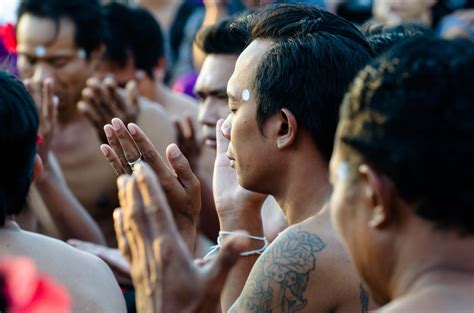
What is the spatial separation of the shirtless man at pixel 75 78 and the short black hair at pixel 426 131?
3.93 metres

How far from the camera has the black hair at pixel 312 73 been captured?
3.02 m

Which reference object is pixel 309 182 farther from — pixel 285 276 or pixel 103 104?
pixel 103 104

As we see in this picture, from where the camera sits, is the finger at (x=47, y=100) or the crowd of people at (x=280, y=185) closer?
the crowd of people at (x=280, y=185)

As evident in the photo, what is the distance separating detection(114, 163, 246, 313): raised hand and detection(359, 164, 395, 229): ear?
31 cm

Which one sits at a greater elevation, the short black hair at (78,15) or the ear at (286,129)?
the ear at (286,129)

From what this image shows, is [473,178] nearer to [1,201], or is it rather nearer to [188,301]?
[188,301]

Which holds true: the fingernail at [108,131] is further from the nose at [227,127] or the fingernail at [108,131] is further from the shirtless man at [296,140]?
the nose at [227,127]

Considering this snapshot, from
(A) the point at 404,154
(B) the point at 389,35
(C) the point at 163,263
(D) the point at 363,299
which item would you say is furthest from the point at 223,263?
(B) the point at 389,35

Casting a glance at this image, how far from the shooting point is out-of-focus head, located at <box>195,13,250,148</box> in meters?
→ 5.13

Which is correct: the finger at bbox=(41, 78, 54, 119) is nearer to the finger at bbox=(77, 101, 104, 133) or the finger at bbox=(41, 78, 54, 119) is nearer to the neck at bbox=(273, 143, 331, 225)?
the finger at bbox=(77, 101, 104, 133)

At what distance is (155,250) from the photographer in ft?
6.79

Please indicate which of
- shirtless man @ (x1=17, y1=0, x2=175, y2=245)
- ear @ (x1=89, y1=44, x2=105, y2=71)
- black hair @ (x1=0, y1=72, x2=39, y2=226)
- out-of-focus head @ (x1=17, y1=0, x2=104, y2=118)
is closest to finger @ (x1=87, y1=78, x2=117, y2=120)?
shirtless man @ (x1=17, y1=0, x2=175, y2=245)

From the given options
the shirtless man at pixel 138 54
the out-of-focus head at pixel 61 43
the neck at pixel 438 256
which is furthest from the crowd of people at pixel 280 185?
the shirtless man at pixel 138 54

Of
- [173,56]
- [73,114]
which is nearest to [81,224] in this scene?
[73,114]
